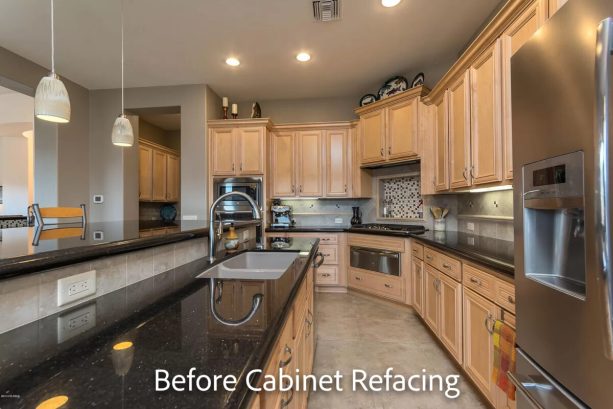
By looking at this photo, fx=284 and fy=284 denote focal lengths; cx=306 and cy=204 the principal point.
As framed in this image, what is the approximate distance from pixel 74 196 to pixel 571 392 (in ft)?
15.6

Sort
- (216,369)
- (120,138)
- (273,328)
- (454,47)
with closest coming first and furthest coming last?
(216,369) → (273,328) → (120,138) → (454,47)

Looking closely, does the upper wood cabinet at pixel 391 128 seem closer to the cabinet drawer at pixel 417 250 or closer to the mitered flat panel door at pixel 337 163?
the mitered flat panel door at pixel 337 163

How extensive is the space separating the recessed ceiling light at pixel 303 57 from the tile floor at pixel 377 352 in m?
2.84

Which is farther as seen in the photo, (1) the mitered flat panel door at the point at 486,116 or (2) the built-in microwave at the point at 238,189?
(2) the built-in microwave at the point at 238,189

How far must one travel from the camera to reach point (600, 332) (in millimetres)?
723

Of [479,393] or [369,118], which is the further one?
[369,118]

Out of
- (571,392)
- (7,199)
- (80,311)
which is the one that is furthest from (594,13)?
(7,199)

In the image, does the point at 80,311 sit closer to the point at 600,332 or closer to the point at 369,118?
the point at 600,332

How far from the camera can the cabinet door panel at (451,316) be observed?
1.92m

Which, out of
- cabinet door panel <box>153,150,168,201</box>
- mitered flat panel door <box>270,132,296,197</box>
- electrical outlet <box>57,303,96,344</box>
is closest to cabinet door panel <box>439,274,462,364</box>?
electrical outlet <box>57,303,96,344</box>

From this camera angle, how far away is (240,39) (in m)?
2.84

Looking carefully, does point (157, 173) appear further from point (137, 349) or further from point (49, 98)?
point (137, 349)

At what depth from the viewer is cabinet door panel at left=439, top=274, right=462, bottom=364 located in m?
1.92

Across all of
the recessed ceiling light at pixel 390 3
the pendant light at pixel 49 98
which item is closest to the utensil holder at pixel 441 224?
the recessed ceiling light at pixel 390 3
